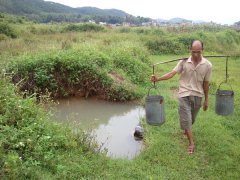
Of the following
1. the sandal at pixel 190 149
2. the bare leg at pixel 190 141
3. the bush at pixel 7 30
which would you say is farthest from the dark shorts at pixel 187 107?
the bush at pixel 7 30

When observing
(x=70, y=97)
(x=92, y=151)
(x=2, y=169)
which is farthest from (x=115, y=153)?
(x=70, y=97)

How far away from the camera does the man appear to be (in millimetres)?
5570

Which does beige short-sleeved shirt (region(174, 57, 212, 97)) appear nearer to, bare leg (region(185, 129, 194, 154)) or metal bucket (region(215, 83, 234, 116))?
metal bucket (region(215, 83, 234, 116))

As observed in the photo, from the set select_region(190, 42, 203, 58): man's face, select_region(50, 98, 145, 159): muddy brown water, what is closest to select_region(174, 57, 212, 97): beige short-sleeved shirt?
select_region(190, 42, 203, 58): man's face

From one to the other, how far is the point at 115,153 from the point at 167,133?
124 centimetres

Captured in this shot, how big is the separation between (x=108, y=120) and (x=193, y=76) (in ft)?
12.2

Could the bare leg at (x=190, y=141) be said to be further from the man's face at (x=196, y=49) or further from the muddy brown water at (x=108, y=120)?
the man's face at (x=196, y=49)

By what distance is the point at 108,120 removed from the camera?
29.0 feet

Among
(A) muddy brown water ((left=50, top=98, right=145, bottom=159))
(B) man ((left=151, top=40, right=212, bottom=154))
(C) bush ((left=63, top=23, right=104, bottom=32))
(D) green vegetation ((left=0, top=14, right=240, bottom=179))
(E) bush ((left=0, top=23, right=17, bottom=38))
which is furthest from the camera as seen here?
(C) bush ((left=63, top=23, right=104, bottom=32))

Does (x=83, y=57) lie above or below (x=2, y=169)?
above

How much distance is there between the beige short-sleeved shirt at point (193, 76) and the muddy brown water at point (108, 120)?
163 cm

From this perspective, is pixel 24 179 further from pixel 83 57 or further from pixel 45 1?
pixel 45 1

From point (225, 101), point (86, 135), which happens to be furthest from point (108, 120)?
point (225, 101)

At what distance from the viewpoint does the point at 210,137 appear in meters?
6.62
